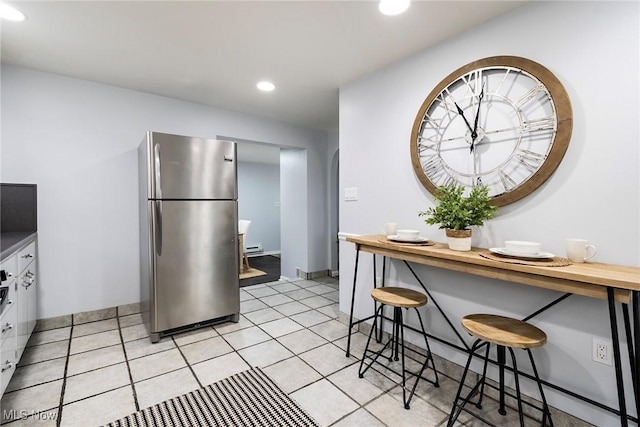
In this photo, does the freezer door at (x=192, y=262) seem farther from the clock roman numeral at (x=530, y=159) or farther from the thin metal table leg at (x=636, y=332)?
the thin metal table leg at (x=636, y=332)

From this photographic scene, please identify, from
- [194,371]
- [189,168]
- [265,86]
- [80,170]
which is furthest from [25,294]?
[265,86]

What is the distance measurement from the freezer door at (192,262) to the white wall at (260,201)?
14.3 feet

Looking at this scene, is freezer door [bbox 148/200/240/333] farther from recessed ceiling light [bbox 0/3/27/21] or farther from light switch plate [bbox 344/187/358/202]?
recessed ceiling light [bbox 0/3/27/21]

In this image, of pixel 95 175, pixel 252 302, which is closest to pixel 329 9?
pixel 95 175

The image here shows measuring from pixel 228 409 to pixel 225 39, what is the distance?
2.39m

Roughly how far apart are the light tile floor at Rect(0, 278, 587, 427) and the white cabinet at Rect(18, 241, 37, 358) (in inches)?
9.4

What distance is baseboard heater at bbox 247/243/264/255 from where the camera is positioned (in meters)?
7.11

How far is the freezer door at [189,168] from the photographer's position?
2.34 meters

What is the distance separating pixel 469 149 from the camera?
186 cm

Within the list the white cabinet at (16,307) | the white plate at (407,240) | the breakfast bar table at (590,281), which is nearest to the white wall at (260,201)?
the white cabinet at (16,307)

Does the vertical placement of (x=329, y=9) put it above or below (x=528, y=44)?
above

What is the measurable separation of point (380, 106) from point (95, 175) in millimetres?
2793

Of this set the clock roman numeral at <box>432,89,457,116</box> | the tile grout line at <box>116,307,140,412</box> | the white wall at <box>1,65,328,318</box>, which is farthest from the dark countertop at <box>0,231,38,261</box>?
the clock roman numeral at <box>432,89,457,116</box>

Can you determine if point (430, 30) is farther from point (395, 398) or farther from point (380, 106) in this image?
point (395, 398)
